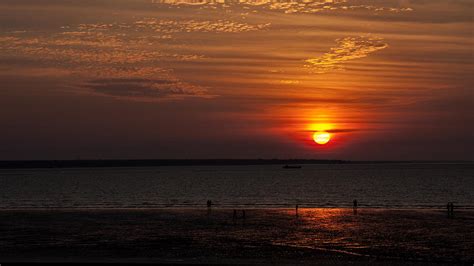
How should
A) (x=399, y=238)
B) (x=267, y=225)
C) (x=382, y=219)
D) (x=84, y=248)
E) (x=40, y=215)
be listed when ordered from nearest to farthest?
1. (x=84, y=248)
2. (x=399, y=238)
3. (x=267, y=225)
4. (x=382, y=219)
5. (x=40, y=215)

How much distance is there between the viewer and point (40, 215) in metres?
63.0

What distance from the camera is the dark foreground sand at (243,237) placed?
3456cm

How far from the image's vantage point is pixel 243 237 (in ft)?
143

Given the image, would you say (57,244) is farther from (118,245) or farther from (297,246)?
(297,246)

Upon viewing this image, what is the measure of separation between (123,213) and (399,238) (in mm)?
30901

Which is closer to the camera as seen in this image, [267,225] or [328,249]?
[328,249]

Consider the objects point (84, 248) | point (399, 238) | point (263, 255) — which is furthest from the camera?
point (399, 238)

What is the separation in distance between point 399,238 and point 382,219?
45.2 ft

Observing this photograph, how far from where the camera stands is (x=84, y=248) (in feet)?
126

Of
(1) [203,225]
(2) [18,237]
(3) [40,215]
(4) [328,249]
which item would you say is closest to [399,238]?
(4) [328,249]

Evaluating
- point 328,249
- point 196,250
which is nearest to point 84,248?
point 196,250

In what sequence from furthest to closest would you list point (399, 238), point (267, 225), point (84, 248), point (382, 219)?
point (382, 219) → point (267, 225) → point (399, 238) → point (84, 248)

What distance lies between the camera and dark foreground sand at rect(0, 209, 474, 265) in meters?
34.6

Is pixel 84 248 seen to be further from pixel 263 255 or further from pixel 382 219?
pixel 382 219
